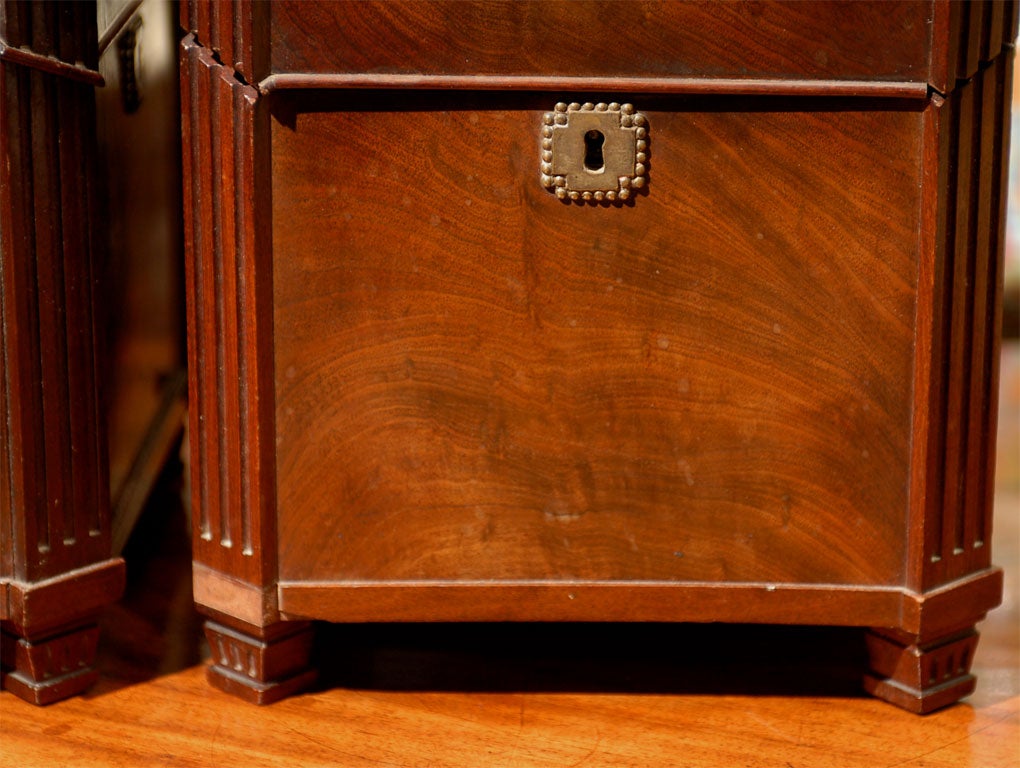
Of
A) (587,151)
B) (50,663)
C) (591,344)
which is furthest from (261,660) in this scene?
(587,151)

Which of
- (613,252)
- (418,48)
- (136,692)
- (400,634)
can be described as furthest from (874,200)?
(136,692)

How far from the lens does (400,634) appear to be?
4.53 feet

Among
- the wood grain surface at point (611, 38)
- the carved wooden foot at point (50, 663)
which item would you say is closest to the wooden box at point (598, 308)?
the wood grain surface at point (611, 38)

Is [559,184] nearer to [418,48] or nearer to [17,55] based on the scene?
[418,48]

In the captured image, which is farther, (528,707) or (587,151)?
(528,707)

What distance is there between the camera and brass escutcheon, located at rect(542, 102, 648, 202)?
1.05m

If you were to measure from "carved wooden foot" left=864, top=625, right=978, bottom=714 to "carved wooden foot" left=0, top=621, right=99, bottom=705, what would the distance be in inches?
30.4

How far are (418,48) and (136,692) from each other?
0.69 meters

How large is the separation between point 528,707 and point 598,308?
40cm

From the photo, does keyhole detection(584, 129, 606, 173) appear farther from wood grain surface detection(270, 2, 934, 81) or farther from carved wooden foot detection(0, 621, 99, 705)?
carved wooden foot detection(0, 621, 99, 705)

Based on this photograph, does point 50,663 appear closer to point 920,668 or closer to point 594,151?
point 594,151

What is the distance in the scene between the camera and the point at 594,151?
1078mm

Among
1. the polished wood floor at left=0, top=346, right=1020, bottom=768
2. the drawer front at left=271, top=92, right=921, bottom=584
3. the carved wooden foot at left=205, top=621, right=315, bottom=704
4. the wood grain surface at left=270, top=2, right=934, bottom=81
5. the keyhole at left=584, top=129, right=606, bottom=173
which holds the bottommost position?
the polished wood floor at left=0, top=346, right=1020, bottom=768

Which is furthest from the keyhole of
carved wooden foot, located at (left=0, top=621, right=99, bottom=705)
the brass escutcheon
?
carved wooden foot, located at (left=0, top=621, right=99, bottom=705)
